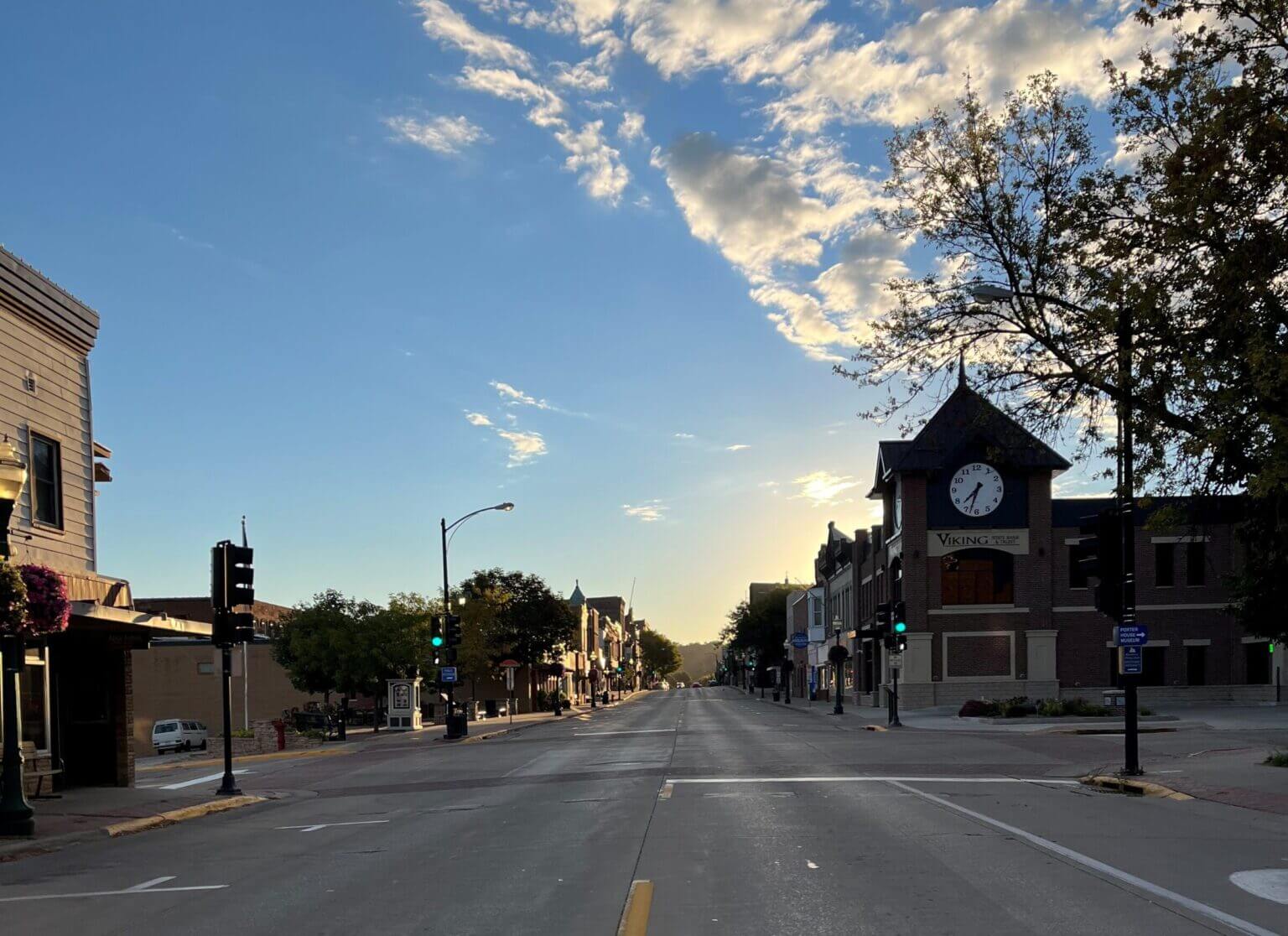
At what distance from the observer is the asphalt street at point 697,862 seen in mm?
8398

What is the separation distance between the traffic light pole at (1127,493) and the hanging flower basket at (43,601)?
14.6 meters

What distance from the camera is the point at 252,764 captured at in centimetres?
3136

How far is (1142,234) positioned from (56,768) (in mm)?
19599

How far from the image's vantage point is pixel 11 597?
535 inches

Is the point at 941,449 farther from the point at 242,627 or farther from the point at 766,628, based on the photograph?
the point at 766,628

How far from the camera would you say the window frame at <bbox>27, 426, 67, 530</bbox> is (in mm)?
19203

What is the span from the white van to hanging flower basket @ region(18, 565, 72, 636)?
133 ft

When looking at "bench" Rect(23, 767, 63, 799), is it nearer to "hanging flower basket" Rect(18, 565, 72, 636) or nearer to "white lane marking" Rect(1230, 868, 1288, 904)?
"hanging flower basket" Rect(18, 565, 72, 636)

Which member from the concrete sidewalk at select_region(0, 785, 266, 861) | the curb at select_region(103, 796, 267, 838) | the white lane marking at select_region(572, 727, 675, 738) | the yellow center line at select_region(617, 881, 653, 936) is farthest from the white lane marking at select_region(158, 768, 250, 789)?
the yellow center line at select_region(617, 881, 653, 936)

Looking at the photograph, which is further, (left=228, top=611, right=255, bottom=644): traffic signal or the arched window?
the arched window

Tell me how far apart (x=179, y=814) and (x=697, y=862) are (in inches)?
390

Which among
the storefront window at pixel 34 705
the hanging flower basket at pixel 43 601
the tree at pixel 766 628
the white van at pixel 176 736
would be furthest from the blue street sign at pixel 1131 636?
the tree at pixel 766 628

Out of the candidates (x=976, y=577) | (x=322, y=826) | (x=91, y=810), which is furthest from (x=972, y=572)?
(x=91, y=810)

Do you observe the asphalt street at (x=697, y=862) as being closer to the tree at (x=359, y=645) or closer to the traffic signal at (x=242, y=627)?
the traffic signal at (x=242, y=627)
